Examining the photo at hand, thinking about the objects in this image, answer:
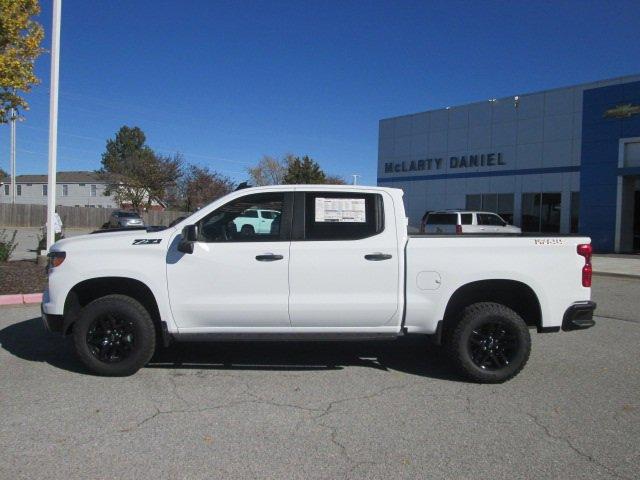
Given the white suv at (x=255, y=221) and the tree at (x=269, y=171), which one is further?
the tree at (x=269, y=171)

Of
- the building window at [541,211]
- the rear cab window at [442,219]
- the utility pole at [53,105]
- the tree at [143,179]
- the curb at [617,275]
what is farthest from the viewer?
the tree at [143,179]

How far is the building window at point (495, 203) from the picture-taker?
1112 inches

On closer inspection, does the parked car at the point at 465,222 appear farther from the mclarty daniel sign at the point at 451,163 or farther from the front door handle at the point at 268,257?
the front door handle at the point at 268,257

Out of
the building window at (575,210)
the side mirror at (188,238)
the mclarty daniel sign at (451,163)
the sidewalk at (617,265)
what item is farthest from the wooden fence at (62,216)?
the side mirror at (188,238)

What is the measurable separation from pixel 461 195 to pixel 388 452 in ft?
91.0

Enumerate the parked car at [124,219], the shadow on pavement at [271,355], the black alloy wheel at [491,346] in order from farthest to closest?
the parked car at [124,219], the shadow on pavement at [271,355], the black alloy wheel at [491,346]

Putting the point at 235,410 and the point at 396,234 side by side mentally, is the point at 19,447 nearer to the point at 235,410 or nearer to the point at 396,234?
the point at 235,410

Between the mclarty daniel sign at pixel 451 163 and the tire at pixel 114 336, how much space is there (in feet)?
85.3

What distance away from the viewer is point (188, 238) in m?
5.23

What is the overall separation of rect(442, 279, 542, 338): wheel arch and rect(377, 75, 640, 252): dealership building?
797 inches

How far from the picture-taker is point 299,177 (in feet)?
140

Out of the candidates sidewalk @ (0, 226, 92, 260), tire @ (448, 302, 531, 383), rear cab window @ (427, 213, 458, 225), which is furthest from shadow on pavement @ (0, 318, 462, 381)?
rear cab window @ (427, 213, 458, 225)

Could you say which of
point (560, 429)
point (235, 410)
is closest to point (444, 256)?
point (560, 429)

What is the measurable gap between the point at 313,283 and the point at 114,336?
6.67 feet
